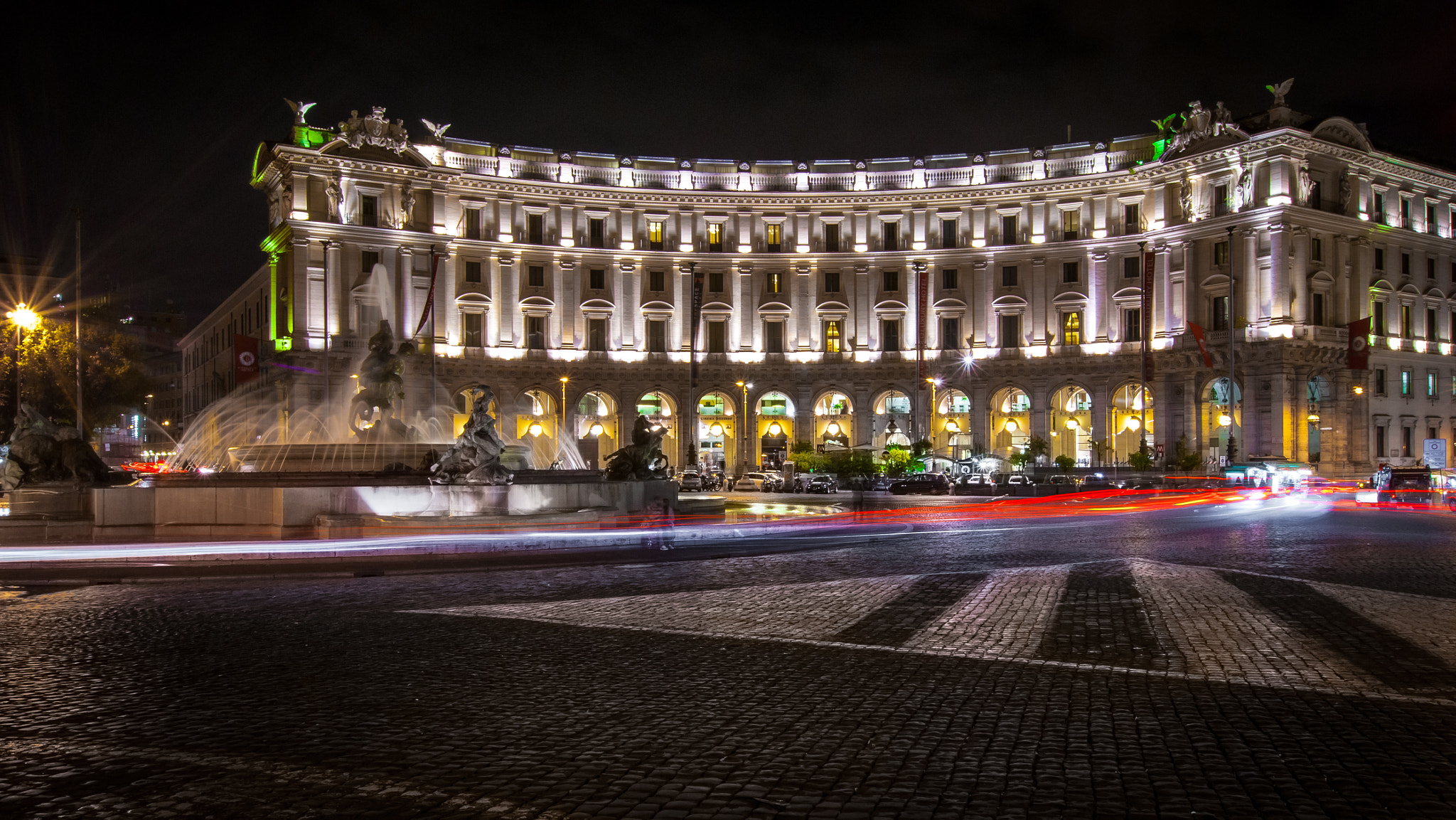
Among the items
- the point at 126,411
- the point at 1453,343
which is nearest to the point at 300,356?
the point at 126,411

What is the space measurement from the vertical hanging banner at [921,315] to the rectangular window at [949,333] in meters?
2.75

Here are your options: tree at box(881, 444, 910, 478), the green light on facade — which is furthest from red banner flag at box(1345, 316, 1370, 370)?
the green light on facade

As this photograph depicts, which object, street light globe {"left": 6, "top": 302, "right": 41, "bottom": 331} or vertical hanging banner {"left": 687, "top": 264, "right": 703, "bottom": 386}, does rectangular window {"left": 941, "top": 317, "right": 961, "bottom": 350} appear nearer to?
vertical hanging banner {"left": 687, "top": 264, "right": 703, "bottom": 386}

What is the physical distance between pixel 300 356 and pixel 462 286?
424 inches

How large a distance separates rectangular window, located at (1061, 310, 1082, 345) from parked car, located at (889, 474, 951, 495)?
24313mm

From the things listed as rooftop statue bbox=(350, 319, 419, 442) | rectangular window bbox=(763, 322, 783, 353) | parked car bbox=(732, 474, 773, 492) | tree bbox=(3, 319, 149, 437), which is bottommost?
parked car bbox=(732, 474, 773, 492)

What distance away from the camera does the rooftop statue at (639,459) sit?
28250 millimetres

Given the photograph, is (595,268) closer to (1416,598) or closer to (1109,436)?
(1109,436)

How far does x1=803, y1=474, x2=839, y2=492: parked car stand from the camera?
50781 mm

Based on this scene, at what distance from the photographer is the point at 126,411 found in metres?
62.7

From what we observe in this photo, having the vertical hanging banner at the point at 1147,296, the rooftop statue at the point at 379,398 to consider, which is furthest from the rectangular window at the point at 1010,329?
the rooftop statue at the point at 379,398

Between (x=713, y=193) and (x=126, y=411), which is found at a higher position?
(x=713, y=193)

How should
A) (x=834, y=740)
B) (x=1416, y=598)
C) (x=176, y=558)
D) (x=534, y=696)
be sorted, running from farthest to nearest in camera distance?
1. (x=176, y=558)
2. (x=1416, y=598)
3. (x=534, y=696)
4. (x=834, y=740)

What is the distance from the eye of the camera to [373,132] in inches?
2618
